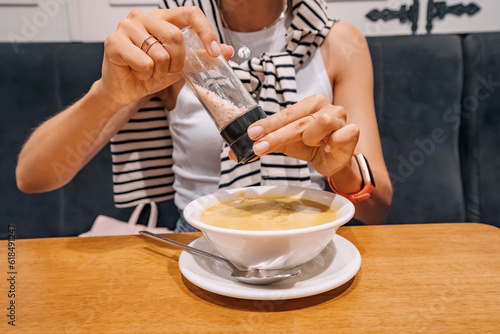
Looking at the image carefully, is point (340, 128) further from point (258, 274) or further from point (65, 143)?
point (65, 143)

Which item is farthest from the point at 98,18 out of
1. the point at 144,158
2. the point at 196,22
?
the point at 196,22

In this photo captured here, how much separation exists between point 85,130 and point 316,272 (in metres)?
0.71

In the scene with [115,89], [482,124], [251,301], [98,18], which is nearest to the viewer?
[251,301]

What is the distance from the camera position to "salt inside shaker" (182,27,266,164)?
591 mm

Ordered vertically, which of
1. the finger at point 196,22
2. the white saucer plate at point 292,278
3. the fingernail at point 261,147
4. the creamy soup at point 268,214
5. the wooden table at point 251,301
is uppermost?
the finger at point 196,22

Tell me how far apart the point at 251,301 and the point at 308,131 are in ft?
0.95

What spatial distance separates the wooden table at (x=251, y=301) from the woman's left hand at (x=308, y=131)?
0.64 feet

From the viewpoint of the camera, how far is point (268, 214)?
1.92 feet

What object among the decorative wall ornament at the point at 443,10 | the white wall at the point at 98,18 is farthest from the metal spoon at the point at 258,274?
the decorative wall ornament at the point at 443,10

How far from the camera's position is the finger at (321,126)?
23.6 inches

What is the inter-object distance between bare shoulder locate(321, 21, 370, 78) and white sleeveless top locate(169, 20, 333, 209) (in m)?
0.03

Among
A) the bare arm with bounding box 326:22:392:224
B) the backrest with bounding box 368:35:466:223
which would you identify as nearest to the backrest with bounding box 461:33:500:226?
the backrest with bounding box 368:35:466:223

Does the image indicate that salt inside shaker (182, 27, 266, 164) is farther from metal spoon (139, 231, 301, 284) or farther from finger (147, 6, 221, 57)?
metal spoon (139, 231, 301, 284)

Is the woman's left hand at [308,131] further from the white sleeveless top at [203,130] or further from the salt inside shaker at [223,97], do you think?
the white sleeveless top at [203,130]
